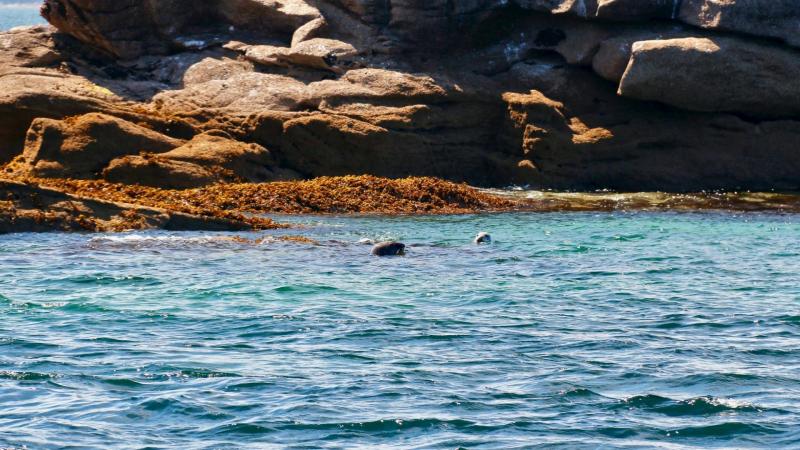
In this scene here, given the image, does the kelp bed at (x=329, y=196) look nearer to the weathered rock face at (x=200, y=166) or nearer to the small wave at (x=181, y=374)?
the weathered rock face at (x=200, y=166)

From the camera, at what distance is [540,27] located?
111 ft

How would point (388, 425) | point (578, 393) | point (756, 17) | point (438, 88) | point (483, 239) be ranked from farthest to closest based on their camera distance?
1. point (438, 88)
2. point (756, 17)
3. point (483, 239)
4. point (578, 393)
5. point (388, 425)

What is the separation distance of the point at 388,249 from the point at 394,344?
6833 mm

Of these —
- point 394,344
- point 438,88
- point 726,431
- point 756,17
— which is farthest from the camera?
point 438,88

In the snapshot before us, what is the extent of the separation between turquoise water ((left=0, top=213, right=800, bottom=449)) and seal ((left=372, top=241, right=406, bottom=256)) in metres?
0.41

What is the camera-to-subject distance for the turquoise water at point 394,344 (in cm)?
1054

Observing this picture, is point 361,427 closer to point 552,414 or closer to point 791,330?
point 552,414

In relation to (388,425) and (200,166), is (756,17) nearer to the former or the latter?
(200,166)

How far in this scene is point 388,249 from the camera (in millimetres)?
20484

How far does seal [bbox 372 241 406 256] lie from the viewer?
67.0ft

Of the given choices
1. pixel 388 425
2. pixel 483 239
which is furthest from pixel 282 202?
pixel 388 425

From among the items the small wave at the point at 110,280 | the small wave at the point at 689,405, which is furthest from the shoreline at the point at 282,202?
the small wave at the point at 689,405

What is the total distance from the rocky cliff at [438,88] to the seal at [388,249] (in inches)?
350

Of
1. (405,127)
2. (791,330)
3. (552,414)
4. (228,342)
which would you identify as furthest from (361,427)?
(405,127)
